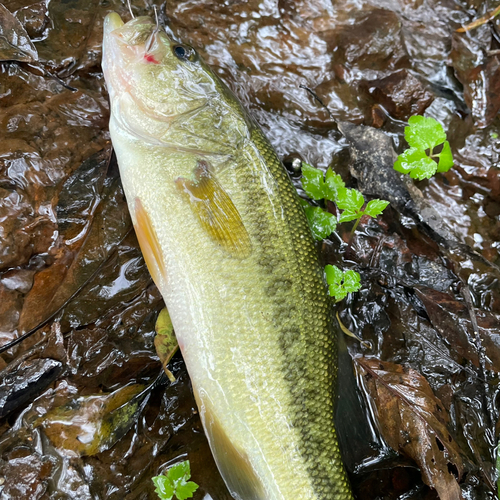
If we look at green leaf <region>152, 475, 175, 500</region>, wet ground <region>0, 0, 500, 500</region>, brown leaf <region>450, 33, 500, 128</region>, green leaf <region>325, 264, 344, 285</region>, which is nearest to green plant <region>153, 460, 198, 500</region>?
green leaf <region>152, 475, 175, 500</region>

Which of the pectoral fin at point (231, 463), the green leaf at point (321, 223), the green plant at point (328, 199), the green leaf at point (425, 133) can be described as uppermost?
the green leaf at point (425, 133)

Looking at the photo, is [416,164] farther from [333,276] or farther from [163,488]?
[163,488]

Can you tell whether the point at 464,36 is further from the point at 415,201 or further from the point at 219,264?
the point at 219,264

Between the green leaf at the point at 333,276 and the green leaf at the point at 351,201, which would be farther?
the green leaf at the point at 351,201

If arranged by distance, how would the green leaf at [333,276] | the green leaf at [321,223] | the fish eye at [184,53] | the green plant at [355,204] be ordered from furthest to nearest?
the green leaf at [321,223] → the green plant at [355,204] → the green leaf at [333,276] → the fish eye at [184,53]

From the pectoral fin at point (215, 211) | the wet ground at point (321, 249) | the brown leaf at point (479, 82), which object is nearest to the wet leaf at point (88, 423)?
the wet ground at point (321, 249)

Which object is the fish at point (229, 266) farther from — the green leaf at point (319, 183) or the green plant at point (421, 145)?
the green plant at point (421, 145)

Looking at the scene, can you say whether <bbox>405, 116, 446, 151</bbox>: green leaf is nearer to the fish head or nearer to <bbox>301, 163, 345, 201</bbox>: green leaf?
<bbox>301, 163, 345, 201</bbox>: green leaf

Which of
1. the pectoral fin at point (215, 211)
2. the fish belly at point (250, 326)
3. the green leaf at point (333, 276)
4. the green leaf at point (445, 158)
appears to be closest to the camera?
the fish belly at point (250, 326)

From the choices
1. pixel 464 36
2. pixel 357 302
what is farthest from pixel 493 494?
pixel 464 36
